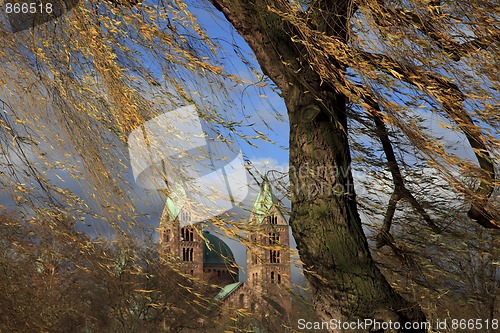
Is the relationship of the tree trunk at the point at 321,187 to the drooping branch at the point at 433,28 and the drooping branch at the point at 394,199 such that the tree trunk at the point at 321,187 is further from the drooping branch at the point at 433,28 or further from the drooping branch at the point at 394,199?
the drooping branch at the point at 394,199

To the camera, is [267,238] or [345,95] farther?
Answer: [267,238]

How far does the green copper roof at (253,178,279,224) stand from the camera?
3.09 metres

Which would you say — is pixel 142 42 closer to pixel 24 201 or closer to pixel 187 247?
pixel 24 201

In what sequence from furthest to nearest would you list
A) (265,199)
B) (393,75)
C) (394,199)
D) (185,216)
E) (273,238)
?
(394,199) < (265,199) < (185,216) < (273,238) < (393,75)

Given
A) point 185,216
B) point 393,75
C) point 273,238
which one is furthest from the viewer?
point 185,216

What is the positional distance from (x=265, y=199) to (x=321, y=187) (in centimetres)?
48

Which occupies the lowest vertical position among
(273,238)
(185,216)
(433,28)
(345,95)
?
(273,238)

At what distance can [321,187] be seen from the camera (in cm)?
287

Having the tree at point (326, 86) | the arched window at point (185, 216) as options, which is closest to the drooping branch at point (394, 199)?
the tree at point (326, 86)

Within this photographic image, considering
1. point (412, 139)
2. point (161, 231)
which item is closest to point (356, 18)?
point (412, 139)

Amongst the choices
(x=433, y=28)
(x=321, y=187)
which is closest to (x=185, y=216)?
(x=321, y=187)

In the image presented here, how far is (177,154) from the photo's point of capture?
3098 mm

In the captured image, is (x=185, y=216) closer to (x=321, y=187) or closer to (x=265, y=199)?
(x=265, y=199)

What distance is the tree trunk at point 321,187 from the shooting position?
2742 mm
